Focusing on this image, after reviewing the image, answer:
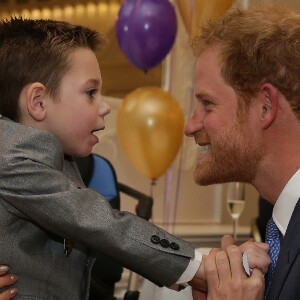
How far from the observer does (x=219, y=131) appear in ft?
4.76

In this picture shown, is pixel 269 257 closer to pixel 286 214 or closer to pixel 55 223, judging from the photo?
pixel 286 214

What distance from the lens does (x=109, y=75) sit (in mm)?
4633

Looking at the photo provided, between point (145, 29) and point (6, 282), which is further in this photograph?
point (145, 29)

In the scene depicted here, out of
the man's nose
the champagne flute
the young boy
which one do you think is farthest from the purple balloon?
the man's nose

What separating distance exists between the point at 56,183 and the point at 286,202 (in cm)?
→ 47

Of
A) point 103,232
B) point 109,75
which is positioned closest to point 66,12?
point 109,75

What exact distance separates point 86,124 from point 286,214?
0.52m

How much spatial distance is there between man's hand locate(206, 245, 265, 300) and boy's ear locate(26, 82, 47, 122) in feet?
1.67

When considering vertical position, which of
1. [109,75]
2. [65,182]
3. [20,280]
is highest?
[65,182]

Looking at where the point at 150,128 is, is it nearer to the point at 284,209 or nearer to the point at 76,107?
the point at 76,107

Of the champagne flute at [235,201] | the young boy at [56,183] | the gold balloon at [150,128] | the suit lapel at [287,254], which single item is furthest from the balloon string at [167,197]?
the suit lapel at [287,254]

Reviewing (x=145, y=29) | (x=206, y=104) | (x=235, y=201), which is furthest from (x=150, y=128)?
(x=206, y=104)

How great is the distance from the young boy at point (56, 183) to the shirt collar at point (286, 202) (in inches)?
7.4

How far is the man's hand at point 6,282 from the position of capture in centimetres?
140
